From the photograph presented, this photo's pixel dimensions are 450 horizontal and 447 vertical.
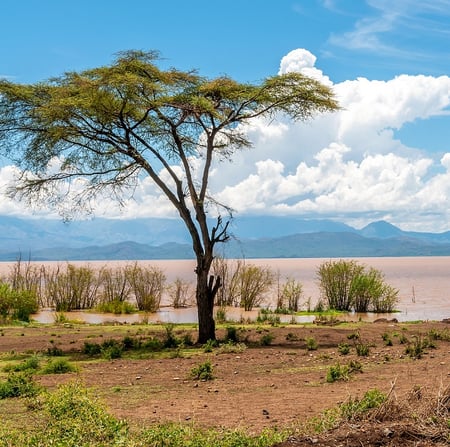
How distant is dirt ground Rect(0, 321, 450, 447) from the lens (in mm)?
7957

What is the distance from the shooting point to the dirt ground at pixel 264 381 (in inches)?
313

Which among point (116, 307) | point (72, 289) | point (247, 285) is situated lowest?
point (116, 307)

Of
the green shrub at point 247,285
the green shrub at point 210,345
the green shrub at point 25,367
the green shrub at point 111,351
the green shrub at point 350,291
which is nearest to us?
the green shrub at point 25,367

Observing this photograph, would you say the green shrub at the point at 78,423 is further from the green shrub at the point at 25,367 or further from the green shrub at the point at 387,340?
the green shrub at the point at 387,340

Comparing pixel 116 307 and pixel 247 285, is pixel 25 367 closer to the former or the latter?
pixel 116 307

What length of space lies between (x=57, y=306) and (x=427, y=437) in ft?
→ 84.6

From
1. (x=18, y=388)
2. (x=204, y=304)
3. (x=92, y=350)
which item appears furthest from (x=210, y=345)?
(x=18, y=388)

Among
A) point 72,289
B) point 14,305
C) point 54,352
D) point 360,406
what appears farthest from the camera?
point 72,289

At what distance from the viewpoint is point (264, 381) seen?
436 inches

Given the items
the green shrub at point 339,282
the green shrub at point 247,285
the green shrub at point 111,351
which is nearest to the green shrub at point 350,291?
the green shrub at point 339,282

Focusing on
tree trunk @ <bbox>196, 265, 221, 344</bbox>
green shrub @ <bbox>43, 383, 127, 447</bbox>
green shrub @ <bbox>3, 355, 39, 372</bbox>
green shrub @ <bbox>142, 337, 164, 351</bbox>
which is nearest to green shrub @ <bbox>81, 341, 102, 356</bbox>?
green shrub @ <bbox>142, 337, 164, 351</bbox>

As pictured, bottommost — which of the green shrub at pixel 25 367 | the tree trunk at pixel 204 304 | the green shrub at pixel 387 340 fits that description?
the green shrub at pixel 25 367

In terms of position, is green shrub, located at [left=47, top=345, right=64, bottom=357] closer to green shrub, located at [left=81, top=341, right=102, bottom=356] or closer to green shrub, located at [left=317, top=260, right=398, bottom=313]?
green shrub, located at [left=81, top=341, right=102, bottom=356]

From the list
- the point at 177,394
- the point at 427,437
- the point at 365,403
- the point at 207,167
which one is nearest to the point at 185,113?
the point at 207,167
